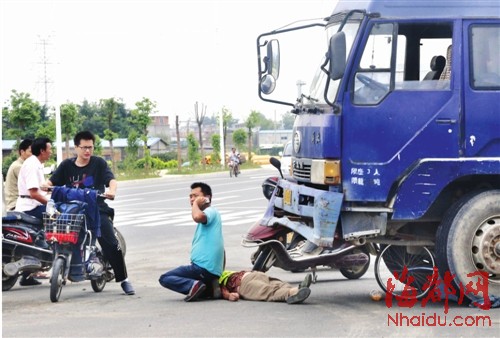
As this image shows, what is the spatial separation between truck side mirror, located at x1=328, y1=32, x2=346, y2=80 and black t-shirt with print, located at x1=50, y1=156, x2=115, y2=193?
2887mm

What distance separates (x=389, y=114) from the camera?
9.92m

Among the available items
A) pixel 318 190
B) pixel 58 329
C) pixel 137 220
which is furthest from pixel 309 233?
pixel 137 220

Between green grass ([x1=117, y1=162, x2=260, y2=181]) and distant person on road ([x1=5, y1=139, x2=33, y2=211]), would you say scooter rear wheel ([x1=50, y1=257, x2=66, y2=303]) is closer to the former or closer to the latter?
distant person on road ([x1=5, y1=139, x2=33, y2=211])

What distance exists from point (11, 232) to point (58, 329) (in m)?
3.31

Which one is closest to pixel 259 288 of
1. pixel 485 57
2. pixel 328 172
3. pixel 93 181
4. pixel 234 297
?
pixel 234 297

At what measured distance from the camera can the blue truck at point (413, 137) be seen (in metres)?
9.84

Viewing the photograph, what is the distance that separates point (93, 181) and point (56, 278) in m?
1.22

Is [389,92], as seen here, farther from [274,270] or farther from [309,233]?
[274,270]

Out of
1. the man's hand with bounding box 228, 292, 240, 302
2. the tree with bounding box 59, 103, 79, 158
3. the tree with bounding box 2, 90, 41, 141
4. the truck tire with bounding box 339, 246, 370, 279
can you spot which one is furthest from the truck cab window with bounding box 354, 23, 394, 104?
the tree with bounding box 59, 103, 79, 158

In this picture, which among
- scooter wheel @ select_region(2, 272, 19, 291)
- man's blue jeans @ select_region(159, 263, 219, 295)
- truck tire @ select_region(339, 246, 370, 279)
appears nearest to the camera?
man's blue jeans @ select_region(159, 263, 219, 295)

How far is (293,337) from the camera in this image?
8078mm

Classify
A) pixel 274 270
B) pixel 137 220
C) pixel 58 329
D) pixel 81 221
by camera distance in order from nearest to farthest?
pixel 58 329, pixel 81 221, pixel 274 270, pixel 137 220

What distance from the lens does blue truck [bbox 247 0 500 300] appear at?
9844mm

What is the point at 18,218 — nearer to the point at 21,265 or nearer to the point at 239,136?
the point at 21,265
